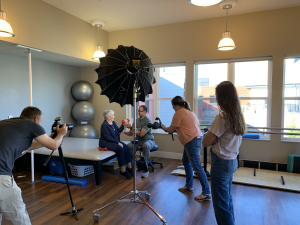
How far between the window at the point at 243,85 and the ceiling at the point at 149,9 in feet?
3.25

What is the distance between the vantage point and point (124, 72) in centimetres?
231

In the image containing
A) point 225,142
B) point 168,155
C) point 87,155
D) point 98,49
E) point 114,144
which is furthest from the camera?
point 168,155

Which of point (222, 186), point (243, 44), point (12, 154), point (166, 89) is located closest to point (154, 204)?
point (222, 186)

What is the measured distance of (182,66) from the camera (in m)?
5.14

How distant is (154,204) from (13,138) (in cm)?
192

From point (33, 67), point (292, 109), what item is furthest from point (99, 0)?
point (292, 109)

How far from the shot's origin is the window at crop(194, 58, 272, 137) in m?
4.52

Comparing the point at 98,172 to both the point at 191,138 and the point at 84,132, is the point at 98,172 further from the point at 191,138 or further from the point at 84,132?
the point at 84,132

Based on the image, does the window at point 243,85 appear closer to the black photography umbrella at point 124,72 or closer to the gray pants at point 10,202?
the black photography umbrella at point 124,72

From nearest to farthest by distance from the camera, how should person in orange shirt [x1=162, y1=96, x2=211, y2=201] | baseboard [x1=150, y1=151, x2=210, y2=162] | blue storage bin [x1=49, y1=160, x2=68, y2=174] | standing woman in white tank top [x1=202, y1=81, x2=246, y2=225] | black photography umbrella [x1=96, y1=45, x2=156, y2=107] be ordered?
standing woman in white tank top [x1=202, y1=81, x2=246, y2=225], black photography umbrella [x1=96, y1=45, x2=156, y2=107], person in orange shirt [x1=162, y1=96, x2=211, y2=201], blue storage bin [x1=49, y1=160, x2=68, y2=174], baseboard [x1=150, y1=151, x2=210, y2=162]

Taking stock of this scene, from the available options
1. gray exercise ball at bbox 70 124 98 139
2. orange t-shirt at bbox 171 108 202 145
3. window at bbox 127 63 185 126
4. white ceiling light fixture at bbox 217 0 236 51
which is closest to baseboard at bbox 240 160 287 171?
window at bbox 127 63 185 126

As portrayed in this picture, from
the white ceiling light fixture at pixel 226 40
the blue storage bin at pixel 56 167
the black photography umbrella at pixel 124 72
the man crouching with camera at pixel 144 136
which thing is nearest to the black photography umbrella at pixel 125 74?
the black photography umbrella at pixel 124 72

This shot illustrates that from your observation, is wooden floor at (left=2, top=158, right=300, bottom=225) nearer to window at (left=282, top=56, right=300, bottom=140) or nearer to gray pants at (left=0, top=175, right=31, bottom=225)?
gray pants at (left=0, top=175, right=31, bottom=225)

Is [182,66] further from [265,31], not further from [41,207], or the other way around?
[41,207]
